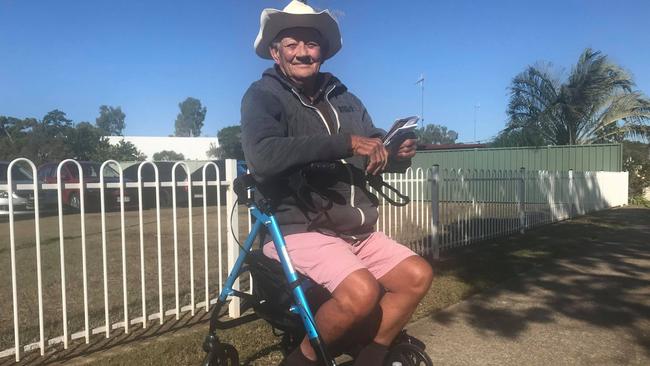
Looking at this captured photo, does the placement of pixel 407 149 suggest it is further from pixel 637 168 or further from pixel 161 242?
pixel 637 168

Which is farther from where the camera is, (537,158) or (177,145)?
(177,145)

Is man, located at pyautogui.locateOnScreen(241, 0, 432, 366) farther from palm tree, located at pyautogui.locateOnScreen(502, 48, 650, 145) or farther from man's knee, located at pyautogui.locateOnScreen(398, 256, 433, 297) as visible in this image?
palm tree, located at pyautogui.locateOnScreen(502, 48, 650, 145)

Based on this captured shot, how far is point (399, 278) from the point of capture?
7.33 feet

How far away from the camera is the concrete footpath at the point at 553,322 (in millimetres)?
3539

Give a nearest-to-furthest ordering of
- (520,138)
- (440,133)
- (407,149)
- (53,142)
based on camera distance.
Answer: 1. (407,149)
2. (520,138)
3. (53,142)
4. (440,133)

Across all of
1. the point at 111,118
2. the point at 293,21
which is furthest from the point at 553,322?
the point at 111,118

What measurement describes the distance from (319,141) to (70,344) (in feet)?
9.74

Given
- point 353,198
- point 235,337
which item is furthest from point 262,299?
point 235,337

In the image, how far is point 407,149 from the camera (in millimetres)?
2279

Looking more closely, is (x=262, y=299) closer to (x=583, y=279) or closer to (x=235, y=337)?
(x=235, y=337)

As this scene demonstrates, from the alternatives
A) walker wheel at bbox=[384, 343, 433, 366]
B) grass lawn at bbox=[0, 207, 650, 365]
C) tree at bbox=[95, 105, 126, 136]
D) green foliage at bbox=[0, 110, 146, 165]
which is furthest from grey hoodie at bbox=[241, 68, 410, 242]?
tree at bbox=[95, 105, 126, 136]

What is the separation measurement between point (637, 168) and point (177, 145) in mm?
49943

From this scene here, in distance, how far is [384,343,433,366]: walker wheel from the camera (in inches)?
84.2

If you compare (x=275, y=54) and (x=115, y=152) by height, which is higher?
(x=115, y=152)
